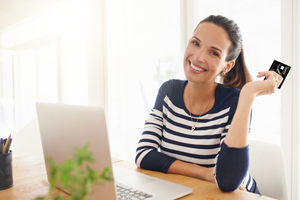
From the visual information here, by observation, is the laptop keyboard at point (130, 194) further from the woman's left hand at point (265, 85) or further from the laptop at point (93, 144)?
the woman's left hand at point (265, 85)

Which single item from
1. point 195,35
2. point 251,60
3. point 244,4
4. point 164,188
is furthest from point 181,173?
point 244,4

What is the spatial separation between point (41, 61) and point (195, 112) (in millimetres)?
1866

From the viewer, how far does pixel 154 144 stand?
1254 millimetres

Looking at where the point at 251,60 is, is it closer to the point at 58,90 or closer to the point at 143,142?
the point at 143,142

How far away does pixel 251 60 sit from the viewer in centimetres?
210

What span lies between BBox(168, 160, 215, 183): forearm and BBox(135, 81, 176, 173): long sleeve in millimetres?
27

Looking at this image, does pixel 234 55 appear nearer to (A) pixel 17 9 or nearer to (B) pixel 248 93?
(B) pixel 248 93

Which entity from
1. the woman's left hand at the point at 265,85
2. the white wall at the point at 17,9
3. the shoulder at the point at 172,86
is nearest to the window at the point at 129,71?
the white wall at the point at 17,9

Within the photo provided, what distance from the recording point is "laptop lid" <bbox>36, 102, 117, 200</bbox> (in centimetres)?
54

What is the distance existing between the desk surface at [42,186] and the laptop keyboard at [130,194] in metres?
0.12

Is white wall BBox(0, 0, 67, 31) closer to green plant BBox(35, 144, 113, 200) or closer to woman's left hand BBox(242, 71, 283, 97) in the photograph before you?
woman's left hand BBox(242, 71, 283, 97)

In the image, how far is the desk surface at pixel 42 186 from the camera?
2.50 ft

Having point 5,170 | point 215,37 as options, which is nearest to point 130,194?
point 5,170

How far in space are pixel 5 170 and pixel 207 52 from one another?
1023 mm
